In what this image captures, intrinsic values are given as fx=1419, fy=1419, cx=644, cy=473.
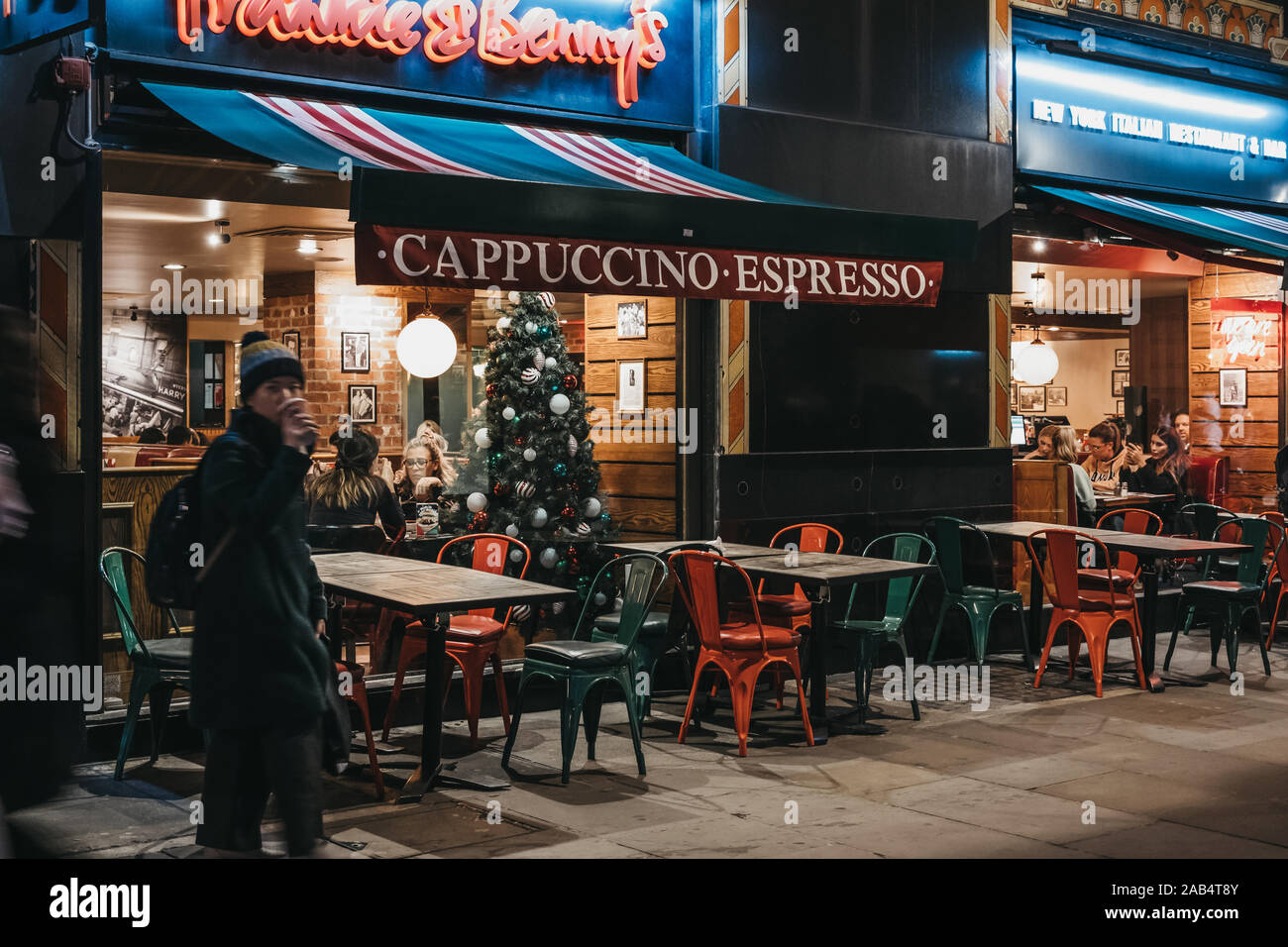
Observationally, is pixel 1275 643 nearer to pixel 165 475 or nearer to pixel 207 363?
pixel 165 475

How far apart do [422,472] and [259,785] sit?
7.29 m

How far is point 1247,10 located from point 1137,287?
261cm

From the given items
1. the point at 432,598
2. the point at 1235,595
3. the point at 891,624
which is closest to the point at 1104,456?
the point at 1235,595

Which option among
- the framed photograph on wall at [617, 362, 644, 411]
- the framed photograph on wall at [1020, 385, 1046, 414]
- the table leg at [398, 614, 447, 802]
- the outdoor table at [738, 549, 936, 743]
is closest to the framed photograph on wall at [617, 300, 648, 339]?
the framed photograph on wall at [617, 362, 644, 411]

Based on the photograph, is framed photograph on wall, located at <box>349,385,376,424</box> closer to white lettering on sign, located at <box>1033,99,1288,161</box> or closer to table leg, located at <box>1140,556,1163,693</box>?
white lettering on sign, located at <box>1033,99,1288,161</box>

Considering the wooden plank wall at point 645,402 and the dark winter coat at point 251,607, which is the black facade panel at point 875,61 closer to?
the wooden plank wall at point 645,402

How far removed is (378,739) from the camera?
24.3ft

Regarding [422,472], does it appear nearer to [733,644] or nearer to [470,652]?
[470,652]

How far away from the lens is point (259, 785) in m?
4.11

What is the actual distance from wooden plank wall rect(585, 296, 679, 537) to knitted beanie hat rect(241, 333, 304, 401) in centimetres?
484

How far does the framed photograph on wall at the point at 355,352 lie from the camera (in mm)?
14273
